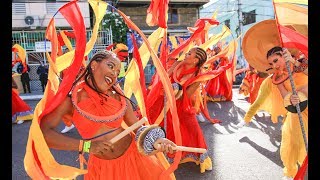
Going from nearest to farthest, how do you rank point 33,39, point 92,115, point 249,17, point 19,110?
1. point 92,115
2. point 19,110
3. point 33,39
4. point 249,17

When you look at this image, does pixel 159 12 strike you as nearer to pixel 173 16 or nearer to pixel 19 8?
pixel 19 8

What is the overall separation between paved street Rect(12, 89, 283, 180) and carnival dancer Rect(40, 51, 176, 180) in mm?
1929

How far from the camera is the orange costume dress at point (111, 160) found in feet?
7.33

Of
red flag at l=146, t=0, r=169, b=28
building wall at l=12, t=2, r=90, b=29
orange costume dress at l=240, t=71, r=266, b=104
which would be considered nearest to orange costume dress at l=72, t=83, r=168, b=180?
red flag at l=146, t=0, r=169, b=28

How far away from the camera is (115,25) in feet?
56.9

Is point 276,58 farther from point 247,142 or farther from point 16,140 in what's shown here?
point 16,140

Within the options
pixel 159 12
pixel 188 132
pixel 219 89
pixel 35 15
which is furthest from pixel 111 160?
pixel 35 15

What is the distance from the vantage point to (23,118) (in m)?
8.31

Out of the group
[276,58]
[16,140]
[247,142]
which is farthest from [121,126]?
[16,140]

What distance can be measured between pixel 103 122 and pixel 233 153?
3348mm

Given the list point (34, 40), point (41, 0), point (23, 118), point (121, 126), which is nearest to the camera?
point (121, 126)

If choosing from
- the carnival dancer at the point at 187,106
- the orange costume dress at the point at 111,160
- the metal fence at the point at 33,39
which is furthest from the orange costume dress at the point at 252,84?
the metal fence at the point at 33,39

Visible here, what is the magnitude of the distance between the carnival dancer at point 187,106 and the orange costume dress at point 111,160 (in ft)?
6.40

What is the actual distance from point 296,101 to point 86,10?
721 inches
